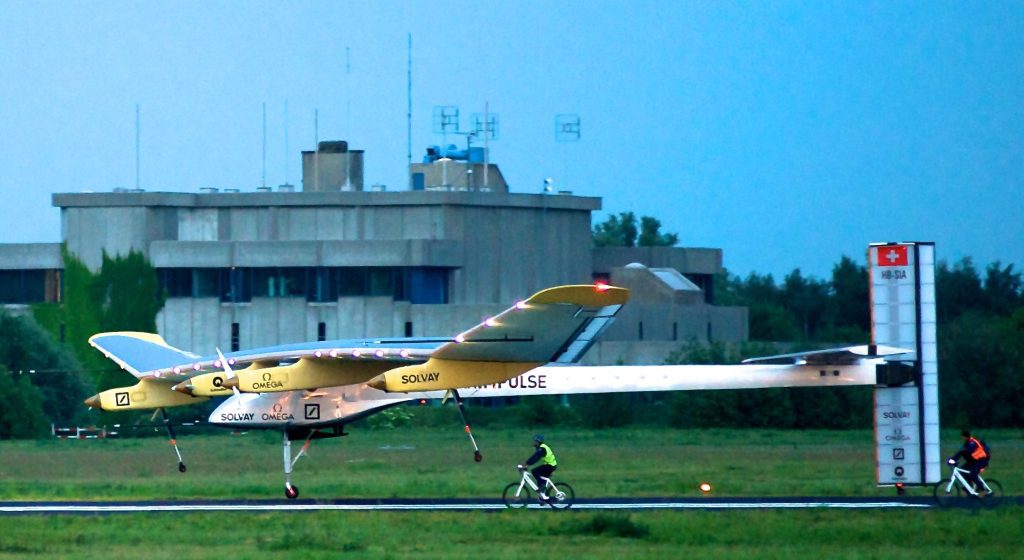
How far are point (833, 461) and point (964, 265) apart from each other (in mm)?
53644

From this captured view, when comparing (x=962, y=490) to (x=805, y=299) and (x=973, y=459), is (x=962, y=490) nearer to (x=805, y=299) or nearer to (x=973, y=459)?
(x=973, y=459)

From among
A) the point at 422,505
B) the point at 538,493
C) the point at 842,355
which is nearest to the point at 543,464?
the point at 538,493

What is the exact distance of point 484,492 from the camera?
38.0 metres

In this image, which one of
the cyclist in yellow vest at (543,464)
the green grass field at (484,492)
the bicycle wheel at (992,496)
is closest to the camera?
the green grass field at (484,492)

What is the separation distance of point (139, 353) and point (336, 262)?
3875 centimetres

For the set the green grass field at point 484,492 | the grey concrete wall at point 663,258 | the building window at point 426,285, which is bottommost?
the green grass field at point 484,492

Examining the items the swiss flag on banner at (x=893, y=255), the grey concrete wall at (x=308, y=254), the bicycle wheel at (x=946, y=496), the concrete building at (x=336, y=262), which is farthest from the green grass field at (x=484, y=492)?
the grey concrete wall at (x=308, y=254)

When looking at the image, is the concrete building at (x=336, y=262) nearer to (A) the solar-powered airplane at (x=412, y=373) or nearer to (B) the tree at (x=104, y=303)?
(B) the tree at (x=104, y=303)

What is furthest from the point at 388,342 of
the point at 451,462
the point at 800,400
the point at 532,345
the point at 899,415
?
the point at 800,400

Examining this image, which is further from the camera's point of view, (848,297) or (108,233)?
(848,297)

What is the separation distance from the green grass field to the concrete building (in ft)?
35.8

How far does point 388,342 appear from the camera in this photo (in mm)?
33469

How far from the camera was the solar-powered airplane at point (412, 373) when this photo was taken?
103ft

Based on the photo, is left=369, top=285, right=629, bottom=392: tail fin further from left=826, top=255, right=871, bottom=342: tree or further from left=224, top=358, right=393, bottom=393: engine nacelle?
left=826, top=255, right=871, bottom=342: tree
